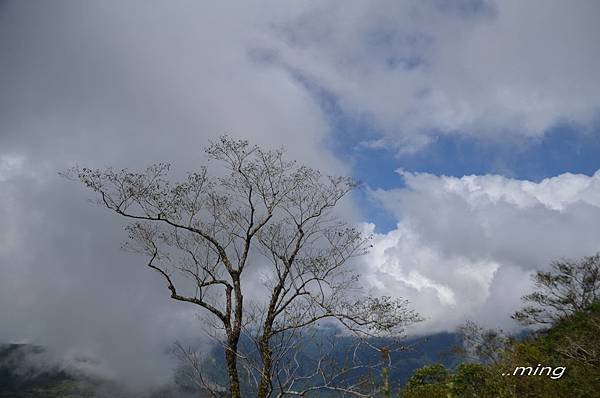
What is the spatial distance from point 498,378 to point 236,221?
41.2 ft

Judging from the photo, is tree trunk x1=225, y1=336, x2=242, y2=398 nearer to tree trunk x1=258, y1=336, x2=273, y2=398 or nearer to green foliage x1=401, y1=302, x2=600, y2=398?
tree trunk x1=258, y1=336, x2=273, y2=398

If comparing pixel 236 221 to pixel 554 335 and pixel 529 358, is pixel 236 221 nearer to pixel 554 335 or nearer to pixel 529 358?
pixel 529 358

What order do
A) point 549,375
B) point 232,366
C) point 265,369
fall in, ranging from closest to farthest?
1. point 265,369
2. point 232,366
3. point 549,375

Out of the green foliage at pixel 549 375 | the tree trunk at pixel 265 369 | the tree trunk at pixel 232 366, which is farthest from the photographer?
the green foliage at pixel 549 375

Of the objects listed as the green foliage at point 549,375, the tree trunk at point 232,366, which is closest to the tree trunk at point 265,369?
the tree trunk at point 232,366

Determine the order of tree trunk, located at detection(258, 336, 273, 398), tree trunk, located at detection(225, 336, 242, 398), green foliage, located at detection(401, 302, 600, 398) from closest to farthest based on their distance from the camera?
tree trunk, located at detection(258, 336, 273, 398) < tree trunk, located at detection(225, 336, 242, 398) < green foliage, located at detection(401, 302, 600, 398)

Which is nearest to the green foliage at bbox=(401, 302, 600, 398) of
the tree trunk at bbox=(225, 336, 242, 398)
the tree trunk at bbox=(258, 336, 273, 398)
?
the tree trunk at bbox=(258, 336, 273, 398)

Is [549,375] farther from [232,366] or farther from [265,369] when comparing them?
[232,366]

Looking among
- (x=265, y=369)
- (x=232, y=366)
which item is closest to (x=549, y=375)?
(x=265, y=369)

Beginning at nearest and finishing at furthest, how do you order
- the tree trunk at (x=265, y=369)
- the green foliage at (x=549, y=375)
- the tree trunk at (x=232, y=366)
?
the tree trunk at (x=265, y=369)
the tree trunk at (x=232, y=366)
the green foliage at (x=549, y=375)

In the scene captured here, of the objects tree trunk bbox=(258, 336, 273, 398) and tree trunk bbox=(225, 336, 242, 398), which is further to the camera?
tree trunk bbox=(225, 336, 242, 398)

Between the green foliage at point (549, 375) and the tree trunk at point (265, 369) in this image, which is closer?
the tree trunk at point (265, 369)

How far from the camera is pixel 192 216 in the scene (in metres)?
8.72

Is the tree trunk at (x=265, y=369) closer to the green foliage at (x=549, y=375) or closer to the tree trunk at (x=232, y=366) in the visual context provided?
the tree trunk at (x=232, y=366)
